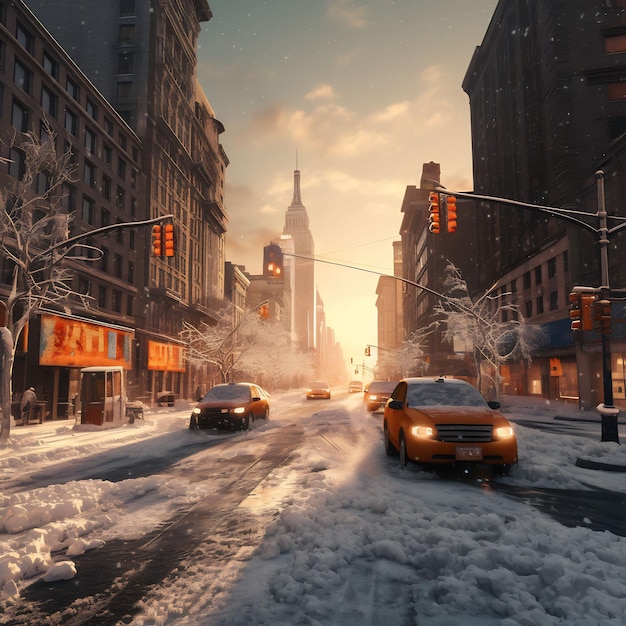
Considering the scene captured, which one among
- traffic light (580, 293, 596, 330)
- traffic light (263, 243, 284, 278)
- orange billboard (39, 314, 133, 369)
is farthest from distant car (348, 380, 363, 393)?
traffic light (580, 293, 596, 330)

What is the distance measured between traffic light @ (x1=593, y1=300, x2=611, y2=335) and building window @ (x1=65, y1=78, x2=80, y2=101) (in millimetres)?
33081

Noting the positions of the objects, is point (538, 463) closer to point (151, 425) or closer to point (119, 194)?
point (151, 425)

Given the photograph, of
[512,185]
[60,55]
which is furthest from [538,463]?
[512,185]

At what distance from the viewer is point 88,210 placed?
36.2m

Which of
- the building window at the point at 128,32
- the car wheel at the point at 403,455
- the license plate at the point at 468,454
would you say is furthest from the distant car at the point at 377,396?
the building window at the point at 128,32

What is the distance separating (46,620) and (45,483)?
6105 millimetres

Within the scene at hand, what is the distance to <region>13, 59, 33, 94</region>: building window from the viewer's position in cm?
2888

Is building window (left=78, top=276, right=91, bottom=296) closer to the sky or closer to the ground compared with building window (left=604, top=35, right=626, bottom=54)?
closer to the ground

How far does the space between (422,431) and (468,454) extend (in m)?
0.80

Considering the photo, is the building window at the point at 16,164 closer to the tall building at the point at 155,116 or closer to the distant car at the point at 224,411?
the tall building at the point at 155,116

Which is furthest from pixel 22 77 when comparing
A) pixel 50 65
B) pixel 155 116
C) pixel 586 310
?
pixel 586 310

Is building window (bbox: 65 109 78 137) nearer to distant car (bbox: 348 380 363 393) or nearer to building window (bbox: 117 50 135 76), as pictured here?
building window (bbox: 117 50 135 76)

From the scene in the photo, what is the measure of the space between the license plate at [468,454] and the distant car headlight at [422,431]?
492mm

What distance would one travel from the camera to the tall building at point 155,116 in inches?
1804
